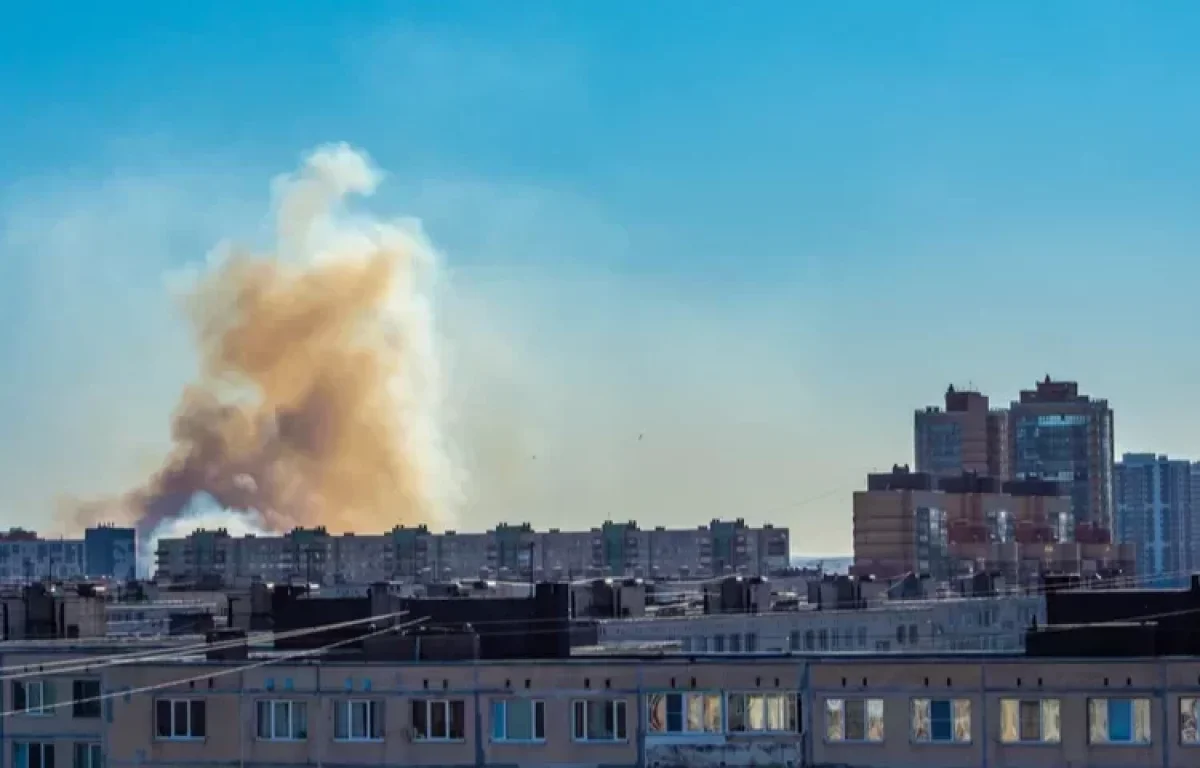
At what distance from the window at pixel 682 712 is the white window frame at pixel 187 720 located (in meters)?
11.2

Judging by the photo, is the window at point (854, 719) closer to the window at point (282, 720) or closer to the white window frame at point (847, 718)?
the white window frame at point (847, 718)

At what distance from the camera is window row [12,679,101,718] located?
2448 inches

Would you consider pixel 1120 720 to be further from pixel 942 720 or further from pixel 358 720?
pixel 358 720

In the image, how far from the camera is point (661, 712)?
55.5 meters

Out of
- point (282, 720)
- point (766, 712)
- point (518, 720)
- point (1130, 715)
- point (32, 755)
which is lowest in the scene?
point (32, 755)

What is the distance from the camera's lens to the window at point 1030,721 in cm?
5272

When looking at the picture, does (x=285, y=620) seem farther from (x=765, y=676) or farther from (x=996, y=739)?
(x=996, y=739)

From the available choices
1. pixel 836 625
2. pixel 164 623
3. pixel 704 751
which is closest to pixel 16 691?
pixel 704 751

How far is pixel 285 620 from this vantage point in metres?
69.4

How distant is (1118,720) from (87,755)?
27.3 m

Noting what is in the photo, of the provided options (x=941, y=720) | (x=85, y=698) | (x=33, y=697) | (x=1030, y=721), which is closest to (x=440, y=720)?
(x=85, y=698)

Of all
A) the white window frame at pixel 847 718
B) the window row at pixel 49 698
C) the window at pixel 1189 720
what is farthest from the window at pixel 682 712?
the window row at pixel 49 698

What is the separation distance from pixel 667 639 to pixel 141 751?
26.7 metres

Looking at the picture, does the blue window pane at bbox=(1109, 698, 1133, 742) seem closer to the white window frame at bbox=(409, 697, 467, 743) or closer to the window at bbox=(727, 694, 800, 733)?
the window at bbox=(727, 694, 800, 733)
